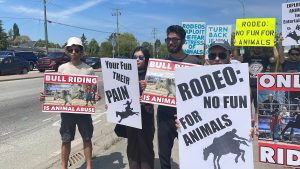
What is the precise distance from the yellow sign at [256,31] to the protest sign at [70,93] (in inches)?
313

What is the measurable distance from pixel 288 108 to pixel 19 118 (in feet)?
28.2

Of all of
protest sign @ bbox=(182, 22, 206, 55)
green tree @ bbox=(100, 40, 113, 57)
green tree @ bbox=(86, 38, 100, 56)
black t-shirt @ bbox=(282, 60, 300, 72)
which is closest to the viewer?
black t-shirt @ bbox=(282, 60, 300, 72)

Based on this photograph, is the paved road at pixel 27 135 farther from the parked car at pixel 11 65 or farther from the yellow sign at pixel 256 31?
the parked car at pixel 11 65

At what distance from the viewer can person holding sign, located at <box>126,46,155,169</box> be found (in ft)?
16.4

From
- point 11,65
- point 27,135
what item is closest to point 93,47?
point 11,65

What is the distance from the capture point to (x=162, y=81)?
4.50 m

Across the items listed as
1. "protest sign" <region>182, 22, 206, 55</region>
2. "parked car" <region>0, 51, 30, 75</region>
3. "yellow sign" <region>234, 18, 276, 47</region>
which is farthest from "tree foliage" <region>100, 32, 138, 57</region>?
"yellow sign" <region>234, 18, 276, 47</region>

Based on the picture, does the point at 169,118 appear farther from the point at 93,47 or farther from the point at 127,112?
the point at 93,47

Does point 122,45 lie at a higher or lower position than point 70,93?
higher

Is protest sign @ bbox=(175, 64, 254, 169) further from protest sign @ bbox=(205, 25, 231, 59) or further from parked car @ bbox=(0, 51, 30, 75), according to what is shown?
parked car @ bbox=(0, 51, 30, 75)

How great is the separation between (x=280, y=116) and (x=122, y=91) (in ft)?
6.43

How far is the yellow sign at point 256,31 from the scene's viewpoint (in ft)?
A: 40.2

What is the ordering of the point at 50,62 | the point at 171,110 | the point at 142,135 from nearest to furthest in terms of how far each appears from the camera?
the point at 171,110
the point at 142,135
the point at 50,62

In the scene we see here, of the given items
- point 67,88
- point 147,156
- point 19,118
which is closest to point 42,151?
point 67,88
